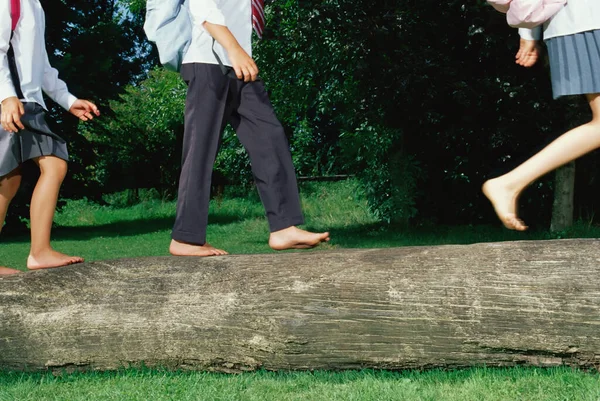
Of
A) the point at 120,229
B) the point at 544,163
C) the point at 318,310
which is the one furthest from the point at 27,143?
the point at 120,229

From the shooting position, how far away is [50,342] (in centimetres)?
444

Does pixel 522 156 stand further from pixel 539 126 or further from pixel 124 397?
pixel 124 397

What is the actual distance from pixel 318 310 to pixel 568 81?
1797 millimetres

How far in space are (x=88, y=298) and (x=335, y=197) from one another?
17526 mm

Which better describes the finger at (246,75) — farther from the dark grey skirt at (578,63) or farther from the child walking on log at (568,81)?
the dark grey skirt at (578,63)

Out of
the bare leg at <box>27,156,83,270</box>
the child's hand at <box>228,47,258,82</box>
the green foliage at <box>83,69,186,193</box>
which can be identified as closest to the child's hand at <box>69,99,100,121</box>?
the bare leg at <box>27,156,83,270</box>

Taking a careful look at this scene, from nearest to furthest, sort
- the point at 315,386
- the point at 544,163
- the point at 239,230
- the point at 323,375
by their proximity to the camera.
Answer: the point at 315,386 → the point at 323,375 → the point at 544,163 → the point at 239,230

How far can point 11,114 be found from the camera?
179 inches

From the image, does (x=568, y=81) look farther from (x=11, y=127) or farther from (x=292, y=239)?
(x=11, y=127)

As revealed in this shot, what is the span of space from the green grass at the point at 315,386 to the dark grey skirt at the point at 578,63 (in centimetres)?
147

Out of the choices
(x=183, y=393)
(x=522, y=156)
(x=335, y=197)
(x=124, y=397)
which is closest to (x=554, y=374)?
(x=183, y=393)

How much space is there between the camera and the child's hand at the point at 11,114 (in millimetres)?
4539

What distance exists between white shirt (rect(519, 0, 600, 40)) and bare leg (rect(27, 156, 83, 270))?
9.50ft

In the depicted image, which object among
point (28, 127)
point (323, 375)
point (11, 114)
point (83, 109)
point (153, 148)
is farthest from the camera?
point (153, 148)
